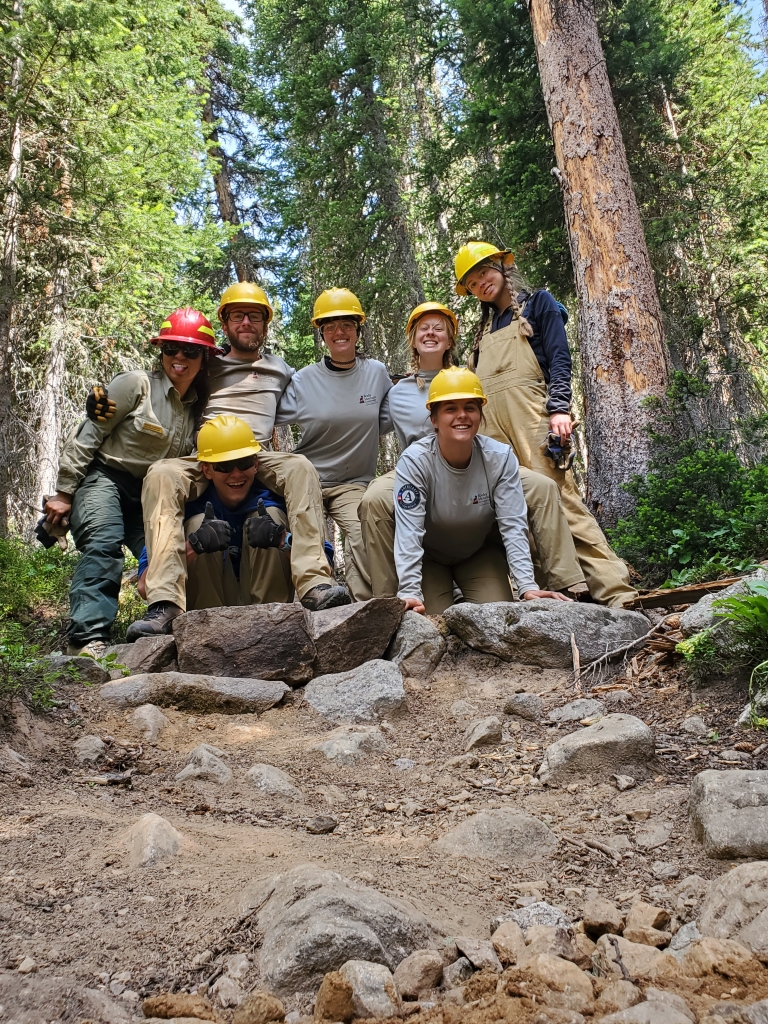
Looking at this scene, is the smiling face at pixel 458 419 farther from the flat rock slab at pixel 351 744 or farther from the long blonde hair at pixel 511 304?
the flat rock slab at pixel 351 744

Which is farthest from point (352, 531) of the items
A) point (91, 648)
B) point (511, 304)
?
point (511, 304)

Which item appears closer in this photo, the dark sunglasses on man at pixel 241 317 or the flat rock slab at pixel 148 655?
the flat rock slab at pixel 148 655

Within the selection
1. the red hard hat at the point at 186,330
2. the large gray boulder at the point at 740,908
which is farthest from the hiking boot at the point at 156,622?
the large gray boulder at the point at 740,908

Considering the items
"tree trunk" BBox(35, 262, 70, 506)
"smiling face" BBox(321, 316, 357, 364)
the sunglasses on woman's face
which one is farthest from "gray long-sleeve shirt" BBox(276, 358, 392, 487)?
"tree trunk" BBox(35, 262, 70, 506)

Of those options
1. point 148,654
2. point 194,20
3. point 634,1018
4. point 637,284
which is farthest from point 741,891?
point 194,20

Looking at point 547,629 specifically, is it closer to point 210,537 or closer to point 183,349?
point 210,537

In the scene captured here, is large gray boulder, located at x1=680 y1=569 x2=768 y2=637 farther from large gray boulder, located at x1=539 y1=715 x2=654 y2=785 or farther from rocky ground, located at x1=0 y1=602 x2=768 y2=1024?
large gray boulder, located at x1=539 y1=715 x2=654 y2=785

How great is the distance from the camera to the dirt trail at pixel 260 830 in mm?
1971

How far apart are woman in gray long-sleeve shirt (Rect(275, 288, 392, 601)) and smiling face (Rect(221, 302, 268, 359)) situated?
42 cm

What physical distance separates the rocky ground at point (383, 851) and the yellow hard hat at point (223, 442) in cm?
174

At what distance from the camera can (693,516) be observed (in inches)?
235

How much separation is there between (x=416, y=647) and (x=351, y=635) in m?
0.41

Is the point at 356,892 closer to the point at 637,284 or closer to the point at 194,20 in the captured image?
the point at 637,284

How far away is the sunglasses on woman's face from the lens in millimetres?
6016
